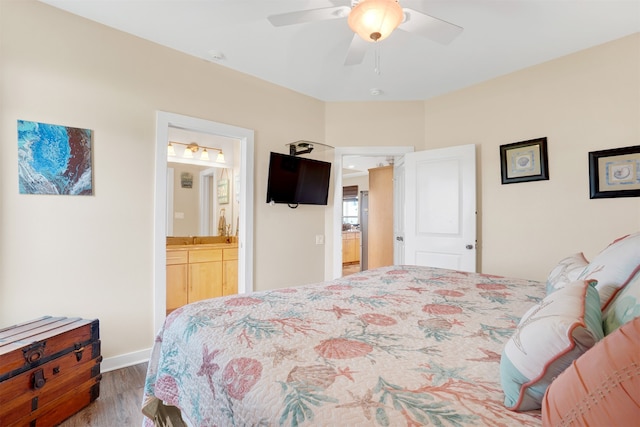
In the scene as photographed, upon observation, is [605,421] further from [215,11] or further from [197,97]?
[197,97]

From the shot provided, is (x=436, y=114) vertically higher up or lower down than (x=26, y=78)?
higher up

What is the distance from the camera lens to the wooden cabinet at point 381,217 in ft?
16.9

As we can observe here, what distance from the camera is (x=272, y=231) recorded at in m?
3.40

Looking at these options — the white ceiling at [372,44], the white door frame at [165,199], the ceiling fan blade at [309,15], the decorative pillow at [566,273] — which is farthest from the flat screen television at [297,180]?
the decorative pillow at [566,273]

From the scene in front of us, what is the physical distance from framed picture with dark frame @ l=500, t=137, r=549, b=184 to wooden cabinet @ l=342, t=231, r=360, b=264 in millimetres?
5131

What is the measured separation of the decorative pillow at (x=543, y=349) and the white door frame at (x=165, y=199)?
2.61 metres

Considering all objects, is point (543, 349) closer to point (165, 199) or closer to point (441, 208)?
point (165, 199)

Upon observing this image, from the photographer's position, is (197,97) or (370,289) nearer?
(370,289)

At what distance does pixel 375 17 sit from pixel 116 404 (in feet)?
8.97

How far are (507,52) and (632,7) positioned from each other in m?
0.78

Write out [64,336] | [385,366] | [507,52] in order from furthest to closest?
[507,52]
[64,336]
[385,366]

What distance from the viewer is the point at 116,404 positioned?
6.42 feet

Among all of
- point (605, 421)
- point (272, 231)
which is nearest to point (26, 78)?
point (272, 231)

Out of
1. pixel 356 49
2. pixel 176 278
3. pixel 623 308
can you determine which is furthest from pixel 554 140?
pixel 176 278
